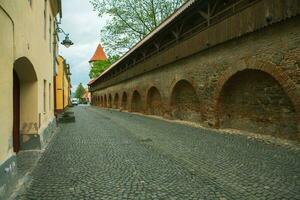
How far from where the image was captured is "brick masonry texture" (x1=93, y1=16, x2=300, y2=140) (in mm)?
9430

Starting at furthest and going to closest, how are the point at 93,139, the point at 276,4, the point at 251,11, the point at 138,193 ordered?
the point at 93,139 < the point at 251,11 < the point at 276,4 < the point at 138,193

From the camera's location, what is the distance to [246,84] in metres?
12.2

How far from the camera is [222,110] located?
13.3m

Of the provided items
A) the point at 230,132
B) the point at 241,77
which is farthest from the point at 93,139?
the point at 241,77

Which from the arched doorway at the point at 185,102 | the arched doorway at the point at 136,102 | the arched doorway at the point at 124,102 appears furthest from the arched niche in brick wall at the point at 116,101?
the arched doorway at the point at 185,102

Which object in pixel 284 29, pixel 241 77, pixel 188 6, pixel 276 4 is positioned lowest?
pixel 241 77

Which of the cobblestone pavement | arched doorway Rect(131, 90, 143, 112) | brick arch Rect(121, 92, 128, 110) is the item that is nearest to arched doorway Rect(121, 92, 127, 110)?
brick arch Rect(121, 92, 128, 110)

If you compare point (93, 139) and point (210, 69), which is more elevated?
point (210, 69)

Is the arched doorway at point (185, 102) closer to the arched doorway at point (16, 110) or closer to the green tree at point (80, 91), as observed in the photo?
Result: the arched doorway at point (16, 110)

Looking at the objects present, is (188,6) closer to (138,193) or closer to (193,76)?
(193,76)

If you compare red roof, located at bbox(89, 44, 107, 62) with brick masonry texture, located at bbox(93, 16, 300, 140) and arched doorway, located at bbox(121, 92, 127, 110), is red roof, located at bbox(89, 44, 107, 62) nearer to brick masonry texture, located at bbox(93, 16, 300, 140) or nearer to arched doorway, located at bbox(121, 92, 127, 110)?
arched doorway, located at bbox(121, 92, 127, 110)

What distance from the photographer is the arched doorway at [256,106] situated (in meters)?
10.2

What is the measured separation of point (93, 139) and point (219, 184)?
667cm

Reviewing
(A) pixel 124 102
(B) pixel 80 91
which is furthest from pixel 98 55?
(A) pixel 124 102
